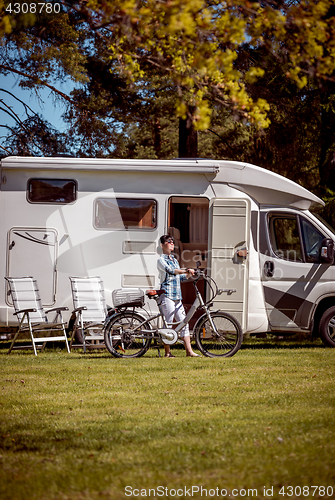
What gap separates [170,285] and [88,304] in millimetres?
1405

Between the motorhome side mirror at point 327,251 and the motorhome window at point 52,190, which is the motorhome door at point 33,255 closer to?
the motorhome window at point 52,190

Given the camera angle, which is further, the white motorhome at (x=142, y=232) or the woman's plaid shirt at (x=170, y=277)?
the white motorhome at (x=142, y=232)

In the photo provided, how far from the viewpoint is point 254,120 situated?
4559 millimetres

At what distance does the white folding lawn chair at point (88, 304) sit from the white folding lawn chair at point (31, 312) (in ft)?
0.76

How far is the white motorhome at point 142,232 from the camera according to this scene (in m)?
9.18

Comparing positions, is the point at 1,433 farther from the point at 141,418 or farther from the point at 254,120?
the point at 254,120

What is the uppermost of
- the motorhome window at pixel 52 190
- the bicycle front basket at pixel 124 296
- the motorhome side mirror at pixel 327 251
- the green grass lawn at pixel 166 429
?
the motorhome window at pixel 52 190

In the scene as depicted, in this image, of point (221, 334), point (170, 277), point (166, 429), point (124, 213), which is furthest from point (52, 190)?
point (166, 429)

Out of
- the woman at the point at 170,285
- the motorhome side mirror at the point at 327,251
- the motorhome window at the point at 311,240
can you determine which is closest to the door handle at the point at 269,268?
the motorhome window at the point at 311,240

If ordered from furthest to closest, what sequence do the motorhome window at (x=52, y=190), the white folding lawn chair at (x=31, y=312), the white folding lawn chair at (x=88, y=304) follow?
the motorhome window at (x=52, y=190) < the white folding lawn chair at (x=88, y=304) < the white folding lawn chair at (x=31, y=312)

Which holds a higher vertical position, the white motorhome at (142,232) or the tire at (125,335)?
the white motorhome at (142,232)

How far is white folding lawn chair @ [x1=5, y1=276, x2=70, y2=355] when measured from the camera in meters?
8.82

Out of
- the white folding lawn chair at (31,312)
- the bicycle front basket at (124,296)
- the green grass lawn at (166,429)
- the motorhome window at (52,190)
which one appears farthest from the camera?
the motorhome window at (52,190)

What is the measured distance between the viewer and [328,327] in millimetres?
9258
